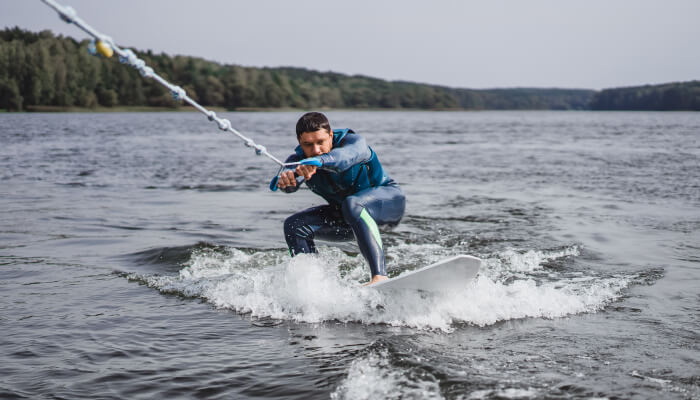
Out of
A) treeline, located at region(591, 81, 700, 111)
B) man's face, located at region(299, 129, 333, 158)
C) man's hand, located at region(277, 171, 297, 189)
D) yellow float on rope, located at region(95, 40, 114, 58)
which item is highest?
treeline, located at region(591, 81, 700, 111)

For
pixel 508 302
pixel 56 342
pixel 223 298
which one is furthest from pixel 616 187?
pixel 56 342

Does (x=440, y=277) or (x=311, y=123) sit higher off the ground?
(x=311, y=123)

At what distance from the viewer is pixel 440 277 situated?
→ 5.50 meters

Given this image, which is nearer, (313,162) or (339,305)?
(313,162)

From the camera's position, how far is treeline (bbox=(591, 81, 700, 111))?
412 feet

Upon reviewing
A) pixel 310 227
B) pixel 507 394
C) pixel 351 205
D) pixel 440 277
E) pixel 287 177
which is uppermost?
pixel 287 177

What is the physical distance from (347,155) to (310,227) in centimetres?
113

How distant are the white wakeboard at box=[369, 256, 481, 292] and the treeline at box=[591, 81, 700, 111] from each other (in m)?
135

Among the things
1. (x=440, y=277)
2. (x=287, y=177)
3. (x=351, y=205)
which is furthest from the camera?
(x=351, y=205)

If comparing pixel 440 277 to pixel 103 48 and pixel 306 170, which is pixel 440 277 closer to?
pixel 306 170

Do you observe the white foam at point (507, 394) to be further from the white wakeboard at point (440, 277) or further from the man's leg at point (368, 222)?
the man's leg at point (368, 222)

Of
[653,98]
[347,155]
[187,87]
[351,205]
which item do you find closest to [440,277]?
[351,205]

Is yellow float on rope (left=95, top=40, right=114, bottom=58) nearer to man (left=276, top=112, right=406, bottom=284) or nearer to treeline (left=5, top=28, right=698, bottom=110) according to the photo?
man (left=276, top=112, right=406, bottom=284)

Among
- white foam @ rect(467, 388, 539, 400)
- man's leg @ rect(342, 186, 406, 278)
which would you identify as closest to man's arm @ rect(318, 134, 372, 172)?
man's leg @ rect(342, 186, 406, 278)
